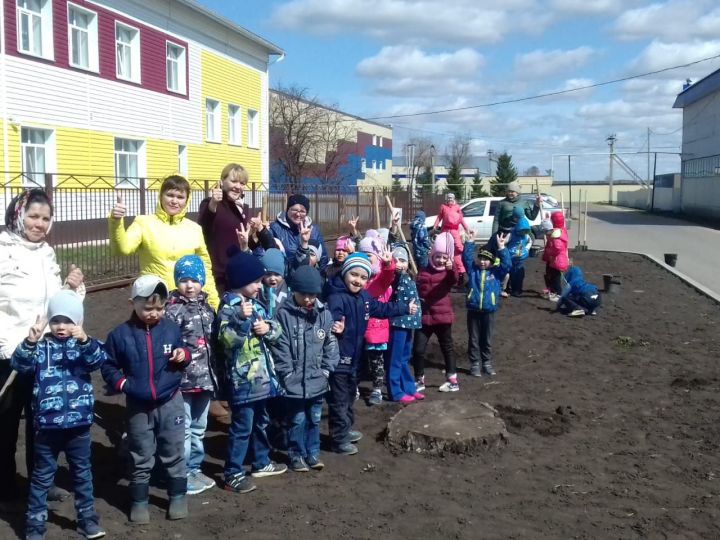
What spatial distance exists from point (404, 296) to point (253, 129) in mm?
26175

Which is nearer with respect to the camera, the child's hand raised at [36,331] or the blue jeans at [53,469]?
the child's hand raised at [36,331]

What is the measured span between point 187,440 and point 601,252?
16870 millimetres

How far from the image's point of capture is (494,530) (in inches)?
160

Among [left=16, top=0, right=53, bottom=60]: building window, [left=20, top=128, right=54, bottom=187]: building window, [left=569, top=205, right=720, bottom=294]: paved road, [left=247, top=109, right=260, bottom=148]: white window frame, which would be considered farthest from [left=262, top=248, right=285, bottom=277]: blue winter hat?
[left=247, top=109, right=260, bottom=148]: white window frame

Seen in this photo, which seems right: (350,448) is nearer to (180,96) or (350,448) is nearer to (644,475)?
(644,475)

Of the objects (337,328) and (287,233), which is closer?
(337,328)

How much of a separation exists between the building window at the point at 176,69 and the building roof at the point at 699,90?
96.1 feet

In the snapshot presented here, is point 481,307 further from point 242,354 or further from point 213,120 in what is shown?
point 213,120

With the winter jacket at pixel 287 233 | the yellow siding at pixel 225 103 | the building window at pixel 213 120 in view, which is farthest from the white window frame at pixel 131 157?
the winter jacket at pixel 287 233

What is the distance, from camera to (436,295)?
6.78 metres

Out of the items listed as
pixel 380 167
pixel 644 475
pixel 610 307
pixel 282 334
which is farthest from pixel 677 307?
pixel 380 167

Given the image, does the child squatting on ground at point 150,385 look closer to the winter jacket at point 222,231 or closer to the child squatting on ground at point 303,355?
the child squatting on ground at point 303,355

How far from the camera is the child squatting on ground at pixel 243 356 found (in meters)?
4.31

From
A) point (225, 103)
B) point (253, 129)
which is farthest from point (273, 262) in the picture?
point (253, 129)
